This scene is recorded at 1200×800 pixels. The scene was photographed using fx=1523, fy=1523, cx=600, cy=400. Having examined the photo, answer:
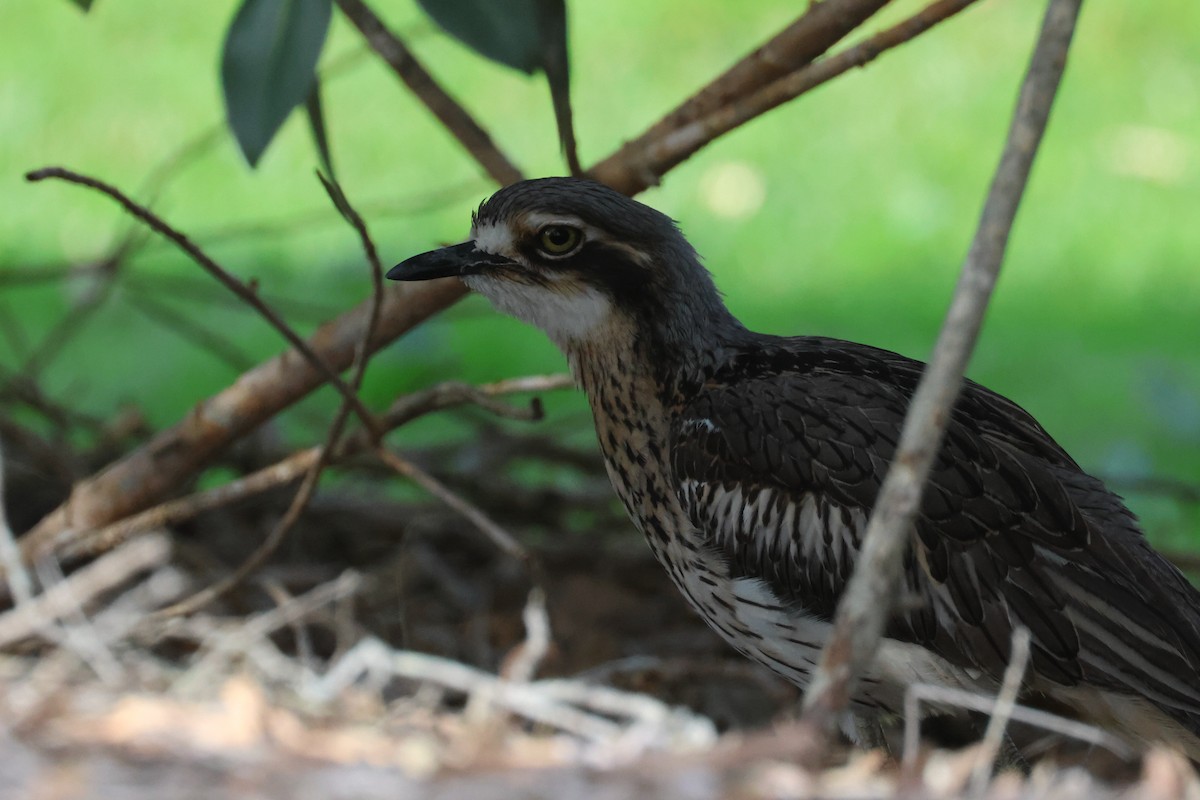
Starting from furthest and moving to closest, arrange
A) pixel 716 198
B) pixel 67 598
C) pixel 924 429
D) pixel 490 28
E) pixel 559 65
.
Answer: pixel 716 198 → pixel 559 65 → pixel 490 28 → pixel 67 598 → pixel 924 429

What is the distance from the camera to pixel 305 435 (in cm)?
585

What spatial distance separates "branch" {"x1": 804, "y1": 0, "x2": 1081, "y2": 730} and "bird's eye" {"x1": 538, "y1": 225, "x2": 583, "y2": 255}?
4.08 feet

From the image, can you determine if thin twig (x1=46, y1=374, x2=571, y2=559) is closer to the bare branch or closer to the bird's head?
the bare branch

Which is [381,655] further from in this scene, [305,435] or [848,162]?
[848,162]

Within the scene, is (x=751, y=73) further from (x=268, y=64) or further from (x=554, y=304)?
(x=268, y=64)

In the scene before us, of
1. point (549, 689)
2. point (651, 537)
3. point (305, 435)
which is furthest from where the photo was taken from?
point (305, 435)

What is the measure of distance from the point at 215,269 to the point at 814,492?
127cm

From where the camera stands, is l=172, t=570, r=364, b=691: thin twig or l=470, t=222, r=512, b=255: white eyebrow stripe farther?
l=470, t=222, r=512, b=255: white eyebrow stripe

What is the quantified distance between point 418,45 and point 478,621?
5704 mm

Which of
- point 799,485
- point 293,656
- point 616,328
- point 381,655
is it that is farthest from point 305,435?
point 381,655

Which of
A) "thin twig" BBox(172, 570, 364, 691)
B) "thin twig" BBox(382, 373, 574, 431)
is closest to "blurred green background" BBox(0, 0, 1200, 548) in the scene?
Result: "thin twig" BBox(382, 373, 574, 431)

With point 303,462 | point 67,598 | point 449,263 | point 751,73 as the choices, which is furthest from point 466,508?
point 751,73

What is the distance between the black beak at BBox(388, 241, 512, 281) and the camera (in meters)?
3.05

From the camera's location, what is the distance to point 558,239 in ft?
10.4
